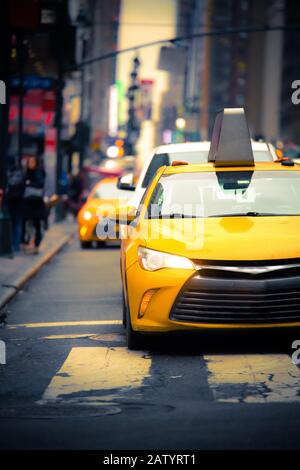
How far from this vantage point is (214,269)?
9.53 meters

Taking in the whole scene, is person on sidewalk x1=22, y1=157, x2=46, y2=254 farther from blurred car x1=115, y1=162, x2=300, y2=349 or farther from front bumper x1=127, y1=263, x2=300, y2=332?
front bumper x1=127, y1=263, x2=300, y2=332

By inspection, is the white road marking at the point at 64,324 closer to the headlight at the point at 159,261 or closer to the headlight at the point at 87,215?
the headlight at the point at 159,261

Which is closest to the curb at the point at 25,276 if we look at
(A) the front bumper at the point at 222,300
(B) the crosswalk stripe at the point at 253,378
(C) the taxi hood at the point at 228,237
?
(C) the taxi hood at the point at 228,237

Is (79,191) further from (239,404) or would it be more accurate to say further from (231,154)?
(239,404)

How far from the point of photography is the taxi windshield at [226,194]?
10711 mm

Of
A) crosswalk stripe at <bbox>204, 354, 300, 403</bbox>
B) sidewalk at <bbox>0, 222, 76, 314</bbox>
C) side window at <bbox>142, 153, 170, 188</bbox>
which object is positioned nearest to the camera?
crosswalk stripe at <bbox>204, 354, 300, 403</bbox>

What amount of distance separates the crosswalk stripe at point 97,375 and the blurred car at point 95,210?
1571 cm

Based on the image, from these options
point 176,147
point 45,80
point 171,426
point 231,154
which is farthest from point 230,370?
point 45,80

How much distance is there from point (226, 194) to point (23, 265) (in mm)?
9476

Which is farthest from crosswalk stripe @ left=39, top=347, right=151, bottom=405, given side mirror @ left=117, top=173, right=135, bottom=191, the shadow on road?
side mirror @ left=117, top=173, right=135, bottom=191

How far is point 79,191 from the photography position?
1676 inches

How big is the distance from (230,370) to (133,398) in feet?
4.26

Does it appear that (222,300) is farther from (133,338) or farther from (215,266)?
(133,338)

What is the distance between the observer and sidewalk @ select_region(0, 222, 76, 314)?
52.2 ft
